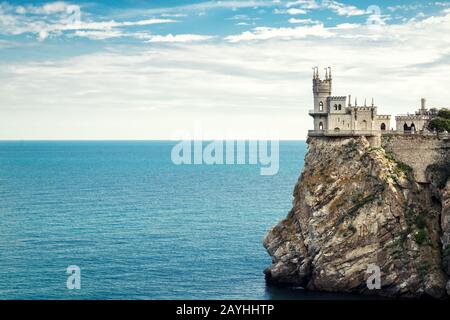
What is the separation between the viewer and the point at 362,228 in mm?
85812

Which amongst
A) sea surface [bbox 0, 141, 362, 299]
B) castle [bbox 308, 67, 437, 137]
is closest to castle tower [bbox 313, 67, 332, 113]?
castle [bbox 308, 67, 437, 137]

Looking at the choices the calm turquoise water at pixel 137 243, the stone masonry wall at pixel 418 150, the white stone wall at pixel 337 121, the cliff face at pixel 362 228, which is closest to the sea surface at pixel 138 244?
the calm turquoise water at pixel 137 243

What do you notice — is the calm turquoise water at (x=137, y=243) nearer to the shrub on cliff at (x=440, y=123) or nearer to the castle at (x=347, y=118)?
the castle at (x=347, y=118)

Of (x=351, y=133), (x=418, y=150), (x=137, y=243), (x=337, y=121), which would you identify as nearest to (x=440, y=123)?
(x=418, y=150)

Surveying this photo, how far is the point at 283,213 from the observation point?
14512 centimetres

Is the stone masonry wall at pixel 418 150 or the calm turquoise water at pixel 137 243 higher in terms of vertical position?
the stone masonry wall at pixel 418 150

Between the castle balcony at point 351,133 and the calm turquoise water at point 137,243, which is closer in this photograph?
the calm turquoise water at point 137,243

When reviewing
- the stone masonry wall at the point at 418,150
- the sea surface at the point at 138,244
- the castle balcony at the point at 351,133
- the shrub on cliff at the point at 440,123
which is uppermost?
the shrub on cliff at the point at 440,123

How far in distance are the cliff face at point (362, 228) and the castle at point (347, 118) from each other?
184cm

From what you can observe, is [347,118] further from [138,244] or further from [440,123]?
[138,244]

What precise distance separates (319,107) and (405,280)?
83.9 feet

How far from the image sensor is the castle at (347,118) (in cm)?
9256

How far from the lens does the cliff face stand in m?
83.8

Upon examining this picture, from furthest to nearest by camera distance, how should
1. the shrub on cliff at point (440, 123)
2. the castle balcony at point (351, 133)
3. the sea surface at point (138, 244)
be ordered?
the castle balcony at point (351, 133)
the shrub on cliff at point (440, 123)
the sea surface at point (138, 244)
